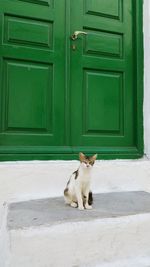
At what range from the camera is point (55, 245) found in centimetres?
150

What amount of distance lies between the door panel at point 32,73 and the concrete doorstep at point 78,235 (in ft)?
2.06

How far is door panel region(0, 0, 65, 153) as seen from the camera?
2.25 meters

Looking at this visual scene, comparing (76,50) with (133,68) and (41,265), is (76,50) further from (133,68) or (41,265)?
(41,265)

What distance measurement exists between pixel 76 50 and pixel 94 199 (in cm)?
129

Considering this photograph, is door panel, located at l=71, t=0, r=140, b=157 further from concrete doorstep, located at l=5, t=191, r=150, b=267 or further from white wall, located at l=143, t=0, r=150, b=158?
concrete doorstep, located at l=5, t=191, r=150, b=267

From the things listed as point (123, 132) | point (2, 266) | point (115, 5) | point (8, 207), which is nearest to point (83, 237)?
point (2, 266)

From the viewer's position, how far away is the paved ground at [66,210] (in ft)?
5.13

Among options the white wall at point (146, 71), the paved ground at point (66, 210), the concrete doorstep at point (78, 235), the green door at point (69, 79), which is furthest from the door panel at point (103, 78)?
the concrete doorstep at point (78, 235)

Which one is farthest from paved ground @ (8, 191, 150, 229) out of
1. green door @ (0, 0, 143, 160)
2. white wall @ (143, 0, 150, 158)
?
white wall @ (143, 0, 150, 158)

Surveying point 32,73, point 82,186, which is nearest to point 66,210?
point 82,186

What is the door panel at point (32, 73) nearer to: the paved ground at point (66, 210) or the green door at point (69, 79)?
the green door at point (69, 79)

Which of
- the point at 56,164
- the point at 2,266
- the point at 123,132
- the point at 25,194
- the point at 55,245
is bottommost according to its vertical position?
the point at 2,266

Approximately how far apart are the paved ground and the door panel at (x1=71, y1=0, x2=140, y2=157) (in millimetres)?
524

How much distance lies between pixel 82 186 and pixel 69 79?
103cm
